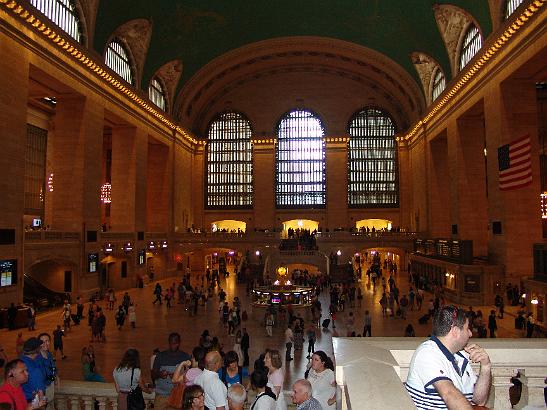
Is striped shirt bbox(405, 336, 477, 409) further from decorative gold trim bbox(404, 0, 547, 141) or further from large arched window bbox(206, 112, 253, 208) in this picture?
large arched window bbox(206, 112, 253, 208)

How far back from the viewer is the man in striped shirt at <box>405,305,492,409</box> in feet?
8.50

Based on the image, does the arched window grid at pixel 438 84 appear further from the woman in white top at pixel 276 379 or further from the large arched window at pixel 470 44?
the woman in white top at pixel 276 379

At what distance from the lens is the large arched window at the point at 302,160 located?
44312 mm

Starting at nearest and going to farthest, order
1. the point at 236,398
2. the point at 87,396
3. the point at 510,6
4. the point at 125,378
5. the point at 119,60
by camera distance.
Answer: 1. the point at 236,398
2. the point at 125,378
3. the point at 87,396
4. the point at 510,6
5. the point at 119,60

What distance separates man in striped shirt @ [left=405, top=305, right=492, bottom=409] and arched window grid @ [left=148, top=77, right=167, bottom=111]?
107 ft

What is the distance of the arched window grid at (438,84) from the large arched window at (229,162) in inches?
670

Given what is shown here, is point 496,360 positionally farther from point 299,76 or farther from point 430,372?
point 299,76

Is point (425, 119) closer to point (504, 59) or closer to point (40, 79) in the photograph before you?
point (504, 59)

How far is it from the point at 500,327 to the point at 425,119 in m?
20.8

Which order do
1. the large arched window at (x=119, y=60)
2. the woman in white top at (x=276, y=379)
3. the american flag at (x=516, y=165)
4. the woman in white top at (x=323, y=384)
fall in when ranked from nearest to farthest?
the woman in white top at (x=276, y=379), the woman in white top at (x=323, y=384), the american flag at (x=516, y=165), the large arched window at (x=119, y=60)

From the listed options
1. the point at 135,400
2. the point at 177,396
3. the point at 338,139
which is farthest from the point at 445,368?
the point at 338,139

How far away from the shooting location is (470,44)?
2642 cm

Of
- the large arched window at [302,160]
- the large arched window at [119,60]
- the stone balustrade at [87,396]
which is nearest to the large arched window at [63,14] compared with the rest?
the large arched window at [119,60]

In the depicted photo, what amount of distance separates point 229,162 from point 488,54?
26.9 metres
